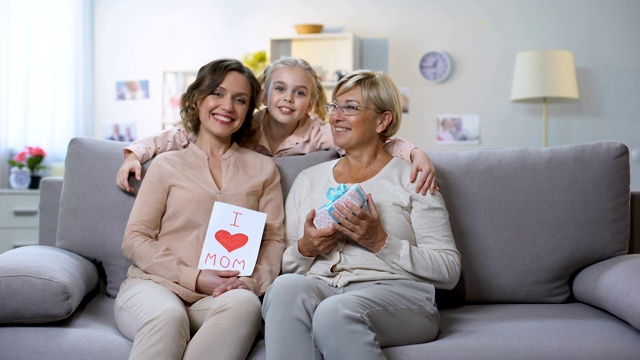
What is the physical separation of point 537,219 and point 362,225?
0.64 metres

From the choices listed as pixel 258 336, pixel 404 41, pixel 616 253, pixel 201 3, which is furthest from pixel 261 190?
pixel 201 3

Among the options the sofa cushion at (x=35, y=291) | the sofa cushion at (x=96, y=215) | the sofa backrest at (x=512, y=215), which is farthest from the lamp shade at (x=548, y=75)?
the sofa cushion at (x=35, y=291)

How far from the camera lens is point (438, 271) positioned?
1.93 metres

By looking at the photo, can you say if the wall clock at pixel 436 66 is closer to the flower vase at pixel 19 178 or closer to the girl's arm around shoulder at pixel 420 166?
the flower vase at pixel 19 178

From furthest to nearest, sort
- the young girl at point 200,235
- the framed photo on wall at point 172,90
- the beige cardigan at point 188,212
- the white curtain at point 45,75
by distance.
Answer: the framed photo on wall at point 172,90, the white curtain at point 45,75, the beige cardigan at point 188,212, the young girl at point 200,235

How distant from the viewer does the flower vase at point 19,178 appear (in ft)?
14.8

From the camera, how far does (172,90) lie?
209 inches

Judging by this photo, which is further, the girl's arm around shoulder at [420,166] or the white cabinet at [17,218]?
the white cabinet at [17,218]

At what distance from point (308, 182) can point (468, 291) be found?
582 millimetres

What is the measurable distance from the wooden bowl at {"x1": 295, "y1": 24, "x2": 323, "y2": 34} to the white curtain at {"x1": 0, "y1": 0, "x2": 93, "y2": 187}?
160cm

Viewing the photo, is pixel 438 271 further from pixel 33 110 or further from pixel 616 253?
pixel 33 110

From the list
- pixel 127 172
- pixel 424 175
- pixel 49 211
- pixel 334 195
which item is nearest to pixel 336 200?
pixel 334 195

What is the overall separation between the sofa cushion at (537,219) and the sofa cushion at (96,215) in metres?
1.01

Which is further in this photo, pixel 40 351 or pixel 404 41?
pixel 404 41
